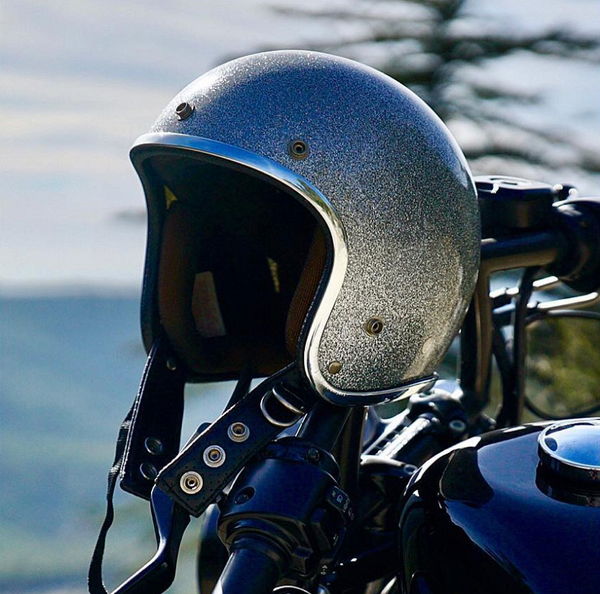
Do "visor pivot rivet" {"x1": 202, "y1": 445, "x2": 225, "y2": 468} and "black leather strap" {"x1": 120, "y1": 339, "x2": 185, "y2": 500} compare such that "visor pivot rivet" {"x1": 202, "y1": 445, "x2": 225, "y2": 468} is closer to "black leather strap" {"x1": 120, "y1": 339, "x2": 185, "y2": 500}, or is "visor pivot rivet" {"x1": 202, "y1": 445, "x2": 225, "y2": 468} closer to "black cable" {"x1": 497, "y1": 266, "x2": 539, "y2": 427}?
"black leather strap" {"x1": 120, "y1": 339, "x2": 185, "y2": 500}

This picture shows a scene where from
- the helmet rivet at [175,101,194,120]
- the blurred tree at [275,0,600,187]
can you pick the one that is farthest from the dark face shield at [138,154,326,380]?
the blurred tree at [275,0,600,187]

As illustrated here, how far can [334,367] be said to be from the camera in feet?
3.50

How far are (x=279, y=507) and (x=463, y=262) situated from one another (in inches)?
14.7

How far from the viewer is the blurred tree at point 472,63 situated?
4.59 meters

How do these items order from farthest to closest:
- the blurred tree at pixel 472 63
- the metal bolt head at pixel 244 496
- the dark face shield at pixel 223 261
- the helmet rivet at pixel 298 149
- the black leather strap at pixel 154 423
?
the blurred tree at pixel 472 63 → the dark face shield at pixel 223 261 → the black leather strap at pixel 154 423 → the helmet rivet at pixel 298 149 → the metal bolt head at pixel 244 496

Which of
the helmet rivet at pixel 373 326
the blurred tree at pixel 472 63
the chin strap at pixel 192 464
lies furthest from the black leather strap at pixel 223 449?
the blurred tree at pixel 472 63

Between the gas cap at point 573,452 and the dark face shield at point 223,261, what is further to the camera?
the dark face shield at point 223,261

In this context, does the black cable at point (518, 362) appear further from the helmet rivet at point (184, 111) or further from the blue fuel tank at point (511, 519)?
the helmet rivet at point (184, 111)

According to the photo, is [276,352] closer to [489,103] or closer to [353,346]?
[353,346]

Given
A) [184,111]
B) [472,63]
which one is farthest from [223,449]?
[472,63]

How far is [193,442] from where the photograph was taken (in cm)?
100

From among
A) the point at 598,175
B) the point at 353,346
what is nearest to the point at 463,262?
the point at 353,346

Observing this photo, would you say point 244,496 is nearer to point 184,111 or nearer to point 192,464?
point 192,464

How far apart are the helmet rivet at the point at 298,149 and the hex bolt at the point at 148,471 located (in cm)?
40
